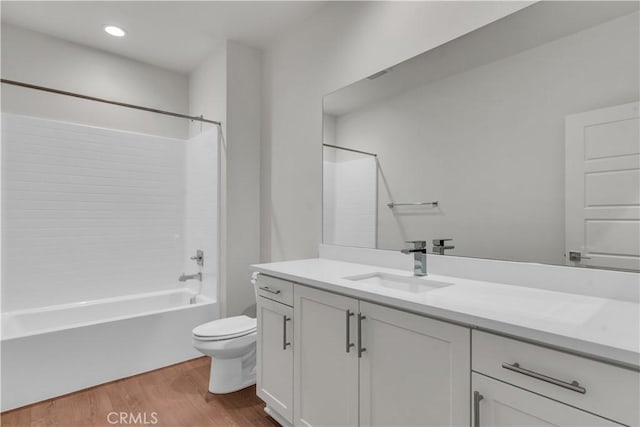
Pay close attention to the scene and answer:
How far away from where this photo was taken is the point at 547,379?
2.91 feet

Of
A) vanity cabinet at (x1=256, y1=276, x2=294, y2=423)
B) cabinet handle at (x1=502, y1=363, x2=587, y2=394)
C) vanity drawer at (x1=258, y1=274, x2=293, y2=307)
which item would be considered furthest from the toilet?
cabinet handle at (x1=502, y1=363, x2=587, y2=394)

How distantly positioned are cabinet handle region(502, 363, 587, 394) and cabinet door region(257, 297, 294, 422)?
3.44ft

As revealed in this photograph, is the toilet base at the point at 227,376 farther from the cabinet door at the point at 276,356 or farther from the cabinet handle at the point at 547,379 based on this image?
the cabinet handle at the point at 547,379

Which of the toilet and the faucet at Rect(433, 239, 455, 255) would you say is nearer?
the faucet at Rect(433, 239, 455, 255)

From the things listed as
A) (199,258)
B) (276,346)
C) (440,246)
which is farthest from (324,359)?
(199,258)

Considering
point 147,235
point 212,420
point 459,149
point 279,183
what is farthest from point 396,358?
point 147,235

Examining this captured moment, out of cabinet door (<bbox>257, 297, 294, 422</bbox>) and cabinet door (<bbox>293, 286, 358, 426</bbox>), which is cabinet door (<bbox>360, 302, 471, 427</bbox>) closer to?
A: cabinet door (<bbox>293, 286, 358, 426</bbox>)

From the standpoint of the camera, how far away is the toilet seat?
86.1 inches

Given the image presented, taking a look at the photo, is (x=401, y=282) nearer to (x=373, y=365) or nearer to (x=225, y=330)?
(x=373, y=365)

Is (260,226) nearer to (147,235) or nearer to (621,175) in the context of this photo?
(147,235)

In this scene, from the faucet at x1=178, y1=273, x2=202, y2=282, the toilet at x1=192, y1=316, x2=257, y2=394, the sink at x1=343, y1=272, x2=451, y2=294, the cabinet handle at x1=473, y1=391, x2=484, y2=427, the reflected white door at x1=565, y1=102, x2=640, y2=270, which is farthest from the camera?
the faucet at x1=178, y1=273, x2=202, y2=282

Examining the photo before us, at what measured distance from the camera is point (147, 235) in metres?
3.34

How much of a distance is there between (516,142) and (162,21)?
2.64m

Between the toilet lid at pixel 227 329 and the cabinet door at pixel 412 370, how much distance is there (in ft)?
3.71
